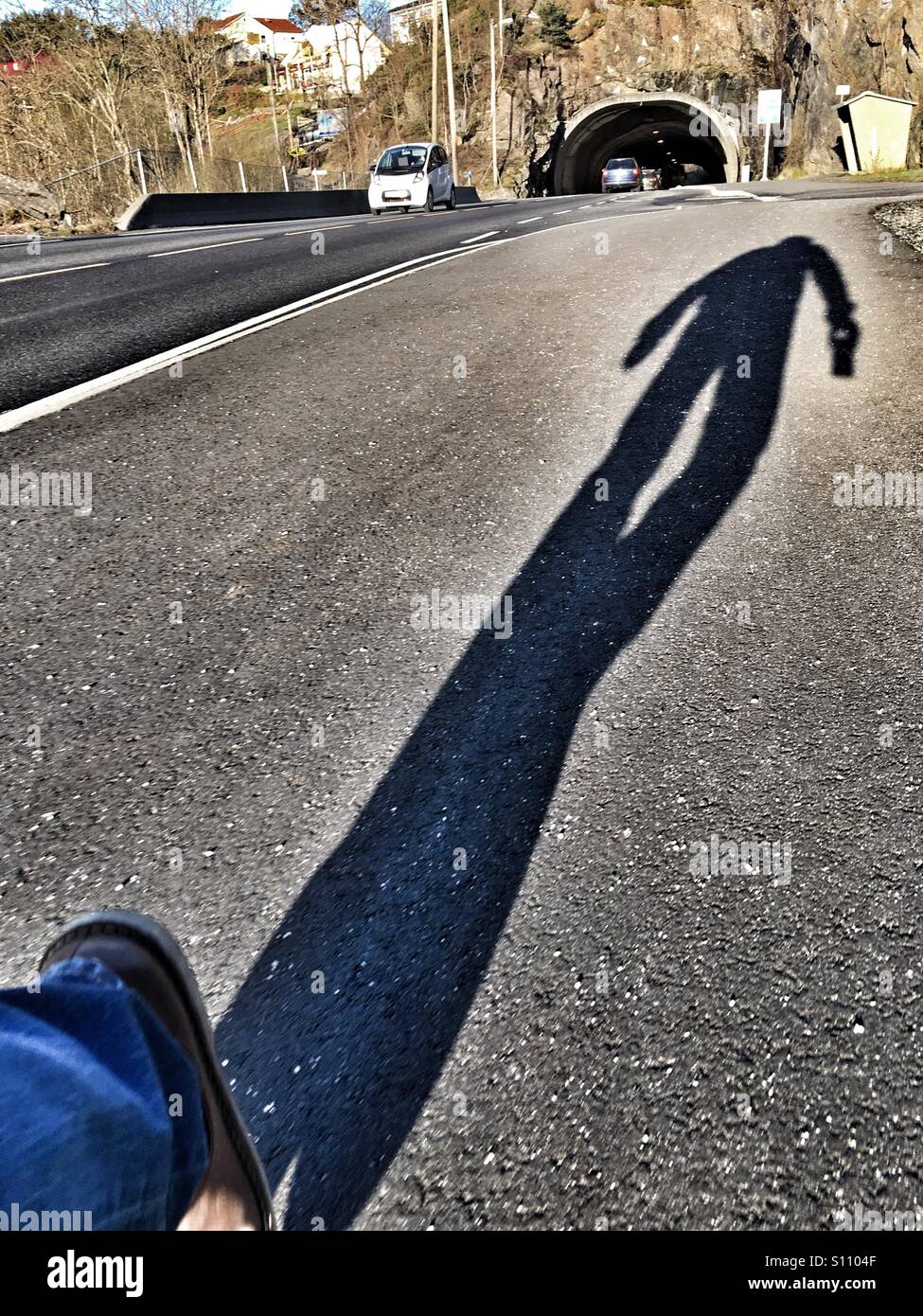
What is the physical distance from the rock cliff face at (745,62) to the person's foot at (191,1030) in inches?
1551

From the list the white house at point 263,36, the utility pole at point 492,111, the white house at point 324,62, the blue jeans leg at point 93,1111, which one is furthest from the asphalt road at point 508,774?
the white house at point 263,36

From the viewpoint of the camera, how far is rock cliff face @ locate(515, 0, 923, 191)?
121 feet

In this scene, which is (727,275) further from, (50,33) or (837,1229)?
(50,33)

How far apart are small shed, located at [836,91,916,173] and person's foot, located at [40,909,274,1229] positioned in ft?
134

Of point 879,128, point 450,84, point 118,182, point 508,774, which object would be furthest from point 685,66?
point 508,774

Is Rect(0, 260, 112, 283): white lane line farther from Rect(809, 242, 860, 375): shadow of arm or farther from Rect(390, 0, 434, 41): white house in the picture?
Rect(390, 0, 434, 41): white house

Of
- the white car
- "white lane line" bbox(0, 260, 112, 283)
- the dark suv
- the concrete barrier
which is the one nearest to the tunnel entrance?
the dark suv

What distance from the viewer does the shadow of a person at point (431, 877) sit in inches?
66.4

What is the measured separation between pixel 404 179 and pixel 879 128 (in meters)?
21.5

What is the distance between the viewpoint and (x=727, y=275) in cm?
866

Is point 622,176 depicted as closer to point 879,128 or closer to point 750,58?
point 879,128

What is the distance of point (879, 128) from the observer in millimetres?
34156

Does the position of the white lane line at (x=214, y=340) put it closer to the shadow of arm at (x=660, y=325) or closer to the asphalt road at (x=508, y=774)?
the asphalt road at (x=508, y=774)

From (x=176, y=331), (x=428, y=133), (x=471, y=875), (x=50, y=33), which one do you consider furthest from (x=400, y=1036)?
(x=428, y=133)
